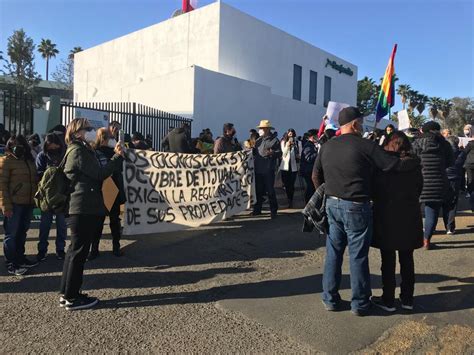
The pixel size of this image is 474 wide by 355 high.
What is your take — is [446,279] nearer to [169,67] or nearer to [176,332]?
[176,332]

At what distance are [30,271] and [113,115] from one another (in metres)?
8.76

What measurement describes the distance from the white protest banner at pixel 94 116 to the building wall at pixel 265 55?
45.4ft

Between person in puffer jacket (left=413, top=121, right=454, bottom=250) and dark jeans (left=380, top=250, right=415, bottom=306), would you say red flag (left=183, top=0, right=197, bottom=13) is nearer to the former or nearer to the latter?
person in puffer jacket (left=413, top=121, right=454, bottom=250)

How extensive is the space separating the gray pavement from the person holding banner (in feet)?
8.32

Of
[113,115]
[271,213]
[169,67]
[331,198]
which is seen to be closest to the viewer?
[331,198]

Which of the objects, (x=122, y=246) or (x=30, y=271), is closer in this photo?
(x=30, y=271)

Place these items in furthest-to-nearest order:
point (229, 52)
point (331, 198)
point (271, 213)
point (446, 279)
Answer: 1. point (229, 52)
2. point (271, 213)
3. point (446, 279)
4. point (331, 198)

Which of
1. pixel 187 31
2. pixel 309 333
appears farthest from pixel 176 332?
pixel 187 31

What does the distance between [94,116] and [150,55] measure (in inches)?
717

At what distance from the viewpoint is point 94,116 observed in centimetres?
1155

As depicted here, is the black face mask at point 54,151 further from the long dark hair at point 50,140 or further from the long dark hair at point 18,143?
the long dark hair at point 18,143

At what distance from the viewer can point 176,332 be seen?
3795 millimetres

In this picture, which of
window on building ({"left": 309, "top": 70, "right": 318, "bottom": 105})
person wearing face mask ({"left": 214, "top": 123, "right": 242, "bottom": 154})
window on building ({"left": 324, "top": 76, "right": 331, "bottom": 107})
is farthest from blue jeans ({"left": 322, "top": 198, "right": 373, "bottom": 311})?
window on building ({"left": 324, "top": 76, "right": 331, "bottom": 107})

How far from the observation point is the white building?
20.8 metres
